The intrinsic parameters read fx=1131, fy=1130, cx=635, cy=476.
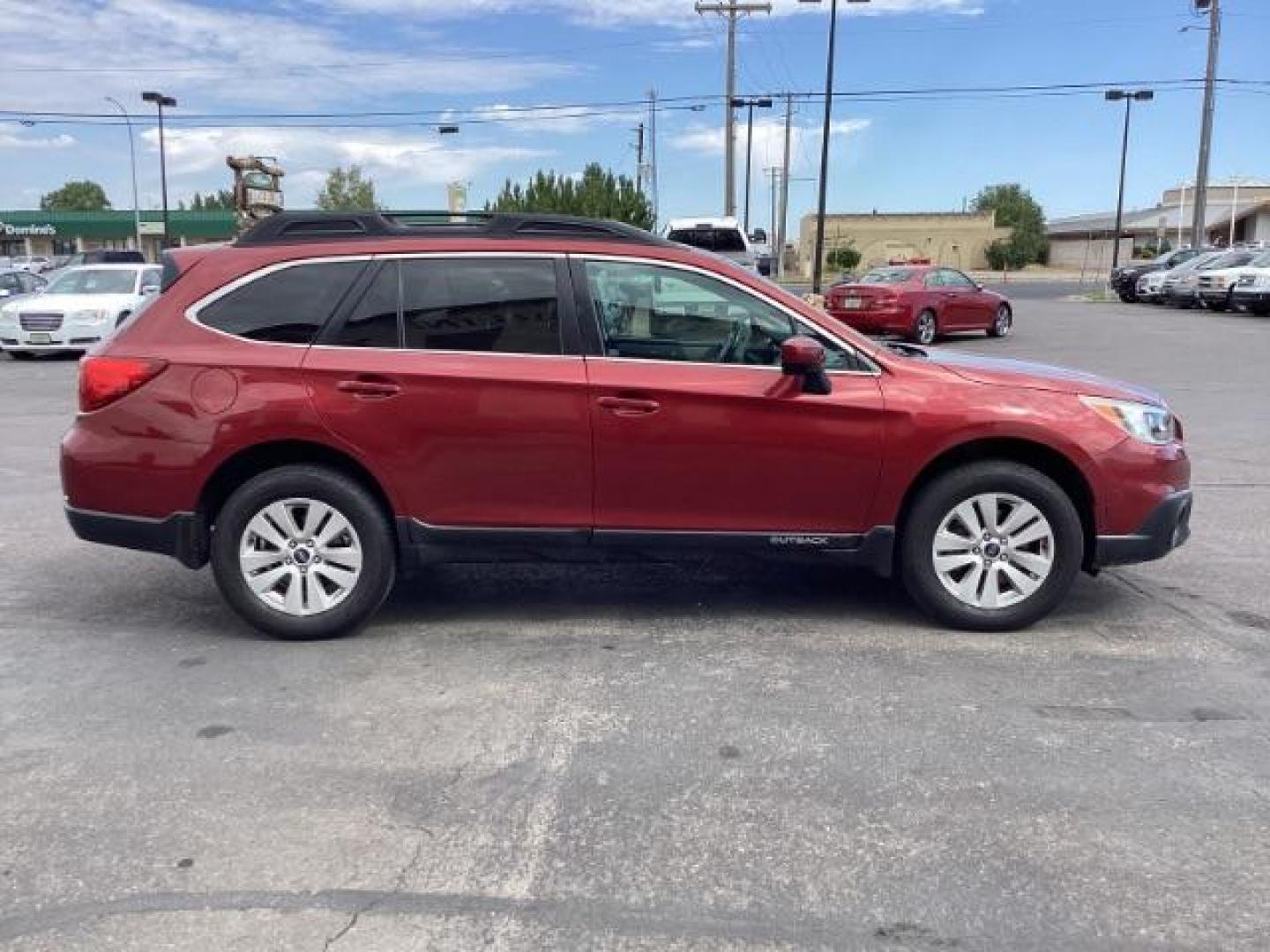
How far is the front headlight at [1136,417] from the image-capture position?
199 inches

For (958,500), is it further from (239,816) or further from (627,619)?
(239,816)

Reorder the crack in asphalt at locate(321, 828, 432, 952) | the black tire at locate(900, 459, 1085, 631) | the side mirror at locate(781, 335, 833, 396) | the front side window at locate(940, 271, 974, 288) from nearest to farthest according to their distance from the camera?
the crack in asphalt at locate(321, 828, 432, 952) < the side mirror at locate(781, 335, 833, 396) < the black tire at locate(900, 459, 1085, 631) < the front side window at locate(940, 271, 974, 288)

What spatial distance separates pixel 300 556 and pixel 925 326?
17968mm

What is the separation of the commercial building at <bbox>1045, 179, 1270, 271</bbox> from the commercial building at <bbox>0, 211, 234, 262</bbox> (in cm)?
6491

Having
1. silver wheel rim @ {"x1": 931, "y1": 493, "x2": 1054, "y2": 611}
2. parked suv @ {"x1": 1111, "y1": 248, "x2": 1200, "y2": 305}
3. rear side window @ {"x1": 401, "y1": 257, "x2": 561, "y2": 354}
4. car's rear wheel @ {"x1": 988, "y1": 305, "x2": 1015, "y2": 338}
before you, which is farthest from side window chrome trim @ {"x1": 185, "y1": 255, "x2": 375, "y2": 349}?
parked suv @ {"x1": 1111, "y1": 248, "x2": 1200, "y2": 305}

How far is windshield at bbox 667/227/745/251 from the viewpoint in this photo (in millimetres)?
21078

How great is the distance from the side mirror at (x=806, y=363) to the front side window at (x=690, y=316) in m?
0.13

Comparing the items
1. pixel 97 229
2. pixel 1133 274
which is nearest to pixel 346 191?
pixel 97 229

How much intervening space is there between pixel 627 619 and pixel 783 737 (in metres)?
1.44

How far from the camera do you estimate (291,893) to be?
3.07 metres

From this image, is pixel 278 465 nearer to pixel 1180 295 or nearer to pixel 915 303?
pixel 915 303

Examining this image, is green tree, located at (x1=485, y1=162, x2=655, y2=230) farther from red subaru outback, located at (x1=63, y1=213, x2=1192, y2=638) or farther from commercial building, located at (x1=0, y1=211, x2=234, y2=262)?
red subaru outback, located at (x1=63, y1=213, x2=1192, y2=638)

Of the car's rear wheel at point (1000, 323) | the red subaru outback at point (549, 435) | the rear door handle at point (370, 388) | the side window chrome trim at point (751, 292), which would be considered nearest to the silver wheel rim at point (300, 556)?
the red subaru outback at point (549, 435)

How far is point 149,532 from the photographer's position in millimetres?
4977
